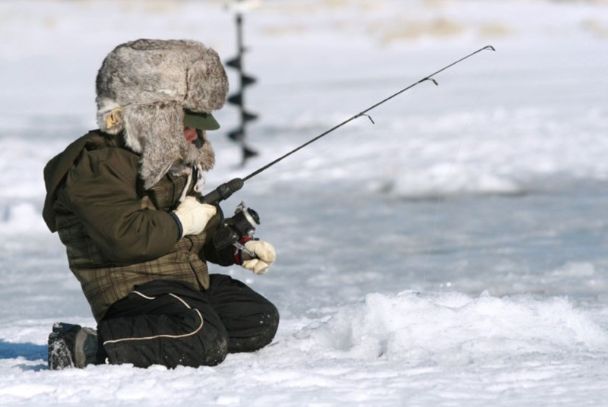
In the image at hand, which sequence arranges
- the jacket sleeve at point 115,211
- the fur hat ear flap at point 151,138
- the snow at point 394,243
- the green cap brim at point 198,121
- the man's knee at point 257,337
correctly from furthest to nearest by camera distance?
the man's knee at point 257,337, the green cap brim at point 198,121, the fur hat ear flap at point 151,138, the jacket sleeve at point 115,211, the snow at point 394,243

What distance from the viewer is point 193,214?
393 cm

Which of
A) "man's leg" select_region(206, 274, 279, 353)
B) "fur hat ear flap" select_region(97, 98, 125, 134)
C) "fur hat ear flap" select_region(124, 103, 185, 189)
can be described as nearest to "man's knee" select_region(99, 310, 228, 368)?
"man's leg" select_region(206, 274, 279, 353)

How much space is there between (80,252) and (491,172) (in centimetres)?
647

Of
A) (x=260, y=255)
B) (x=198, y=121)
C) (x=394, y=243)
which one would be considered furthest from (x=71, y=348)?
(x=394, y=243)

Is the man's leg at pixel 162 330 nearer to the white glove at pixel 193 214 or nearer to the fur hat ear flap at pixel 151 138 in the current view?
the white glove at pixel 193 214

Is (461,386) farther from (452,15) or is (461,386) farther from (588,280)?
(452,15)

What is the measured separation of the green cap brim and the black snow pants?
1.64ft

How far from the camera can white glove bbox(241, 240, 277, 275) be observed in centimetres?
407

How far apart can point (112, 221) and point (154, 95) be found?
0.43 meters

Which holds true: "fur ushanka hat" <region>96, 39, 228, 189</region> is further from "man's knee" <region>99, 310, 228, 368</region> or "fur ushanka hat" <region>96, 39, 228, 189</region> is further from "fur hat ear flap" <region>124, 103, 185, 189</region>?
"man's knee" <region>99, 310, 228, 368</region>

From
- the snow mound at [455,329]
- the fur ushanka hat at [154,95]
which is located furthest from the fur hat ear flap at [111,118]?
the snow mound at [455,329]

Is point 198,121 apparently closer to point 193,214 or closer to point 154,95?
point 154,95

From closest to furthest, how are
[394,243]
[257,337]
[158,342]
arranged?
[158,342] < [257,337] < [394,243]

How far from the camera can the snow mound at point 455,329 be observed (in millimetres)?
3891
